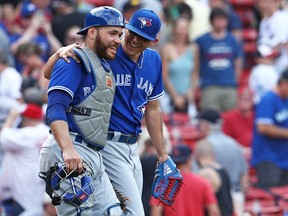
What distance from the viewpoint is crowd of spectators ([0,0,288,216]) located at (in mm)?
10781

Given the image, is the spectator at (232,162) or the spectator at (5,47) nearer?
the spectator at (232,162)

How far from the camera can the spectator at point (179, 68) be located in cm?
1464

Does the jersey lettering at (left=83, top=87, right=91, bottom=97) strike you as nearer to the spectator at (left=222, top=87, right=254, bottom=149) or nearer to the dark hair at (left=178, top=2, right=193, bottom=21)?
the spectator at (left=222, top=87, right=254, bottom=149)

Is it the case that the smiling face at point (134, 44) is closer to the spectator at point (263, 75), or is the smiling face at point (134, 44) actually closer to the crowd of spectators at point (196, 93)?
the crowd of spectators at point (196, 93)

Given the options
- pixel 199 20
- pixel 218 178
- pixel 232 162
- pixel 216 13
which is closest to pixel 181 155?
pixel 218 178

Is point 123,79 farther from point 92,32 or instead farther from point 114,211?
point 114,211

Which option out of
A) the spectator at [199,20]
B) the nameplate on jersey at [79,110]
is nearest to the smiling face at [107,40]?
the nameplate on jersey at [79,110]

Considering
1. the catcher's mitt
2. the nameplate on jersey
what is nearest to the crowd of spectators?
the catcher's mitt

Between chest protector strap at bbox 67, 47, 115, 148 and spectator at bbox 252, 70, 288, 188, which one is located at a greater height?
chest protector strap at bbox 67, 47, 115, 148

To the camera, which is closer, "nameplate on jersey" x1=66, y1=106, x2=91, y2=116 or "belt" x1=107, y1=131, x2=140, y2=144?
"nameplate on jersey" x1=66, y1=106, x2=91, y2=116

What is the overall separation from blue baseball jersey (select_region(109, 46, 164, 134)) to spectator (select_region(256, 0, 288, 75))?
7.84 metres

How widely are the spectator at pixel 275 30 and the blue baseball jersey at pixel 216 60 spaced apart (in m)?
0.97

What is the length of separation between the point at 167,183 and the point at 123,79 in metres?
0.87

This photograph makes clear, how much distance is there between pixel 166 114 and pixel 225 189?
3.35 metres
